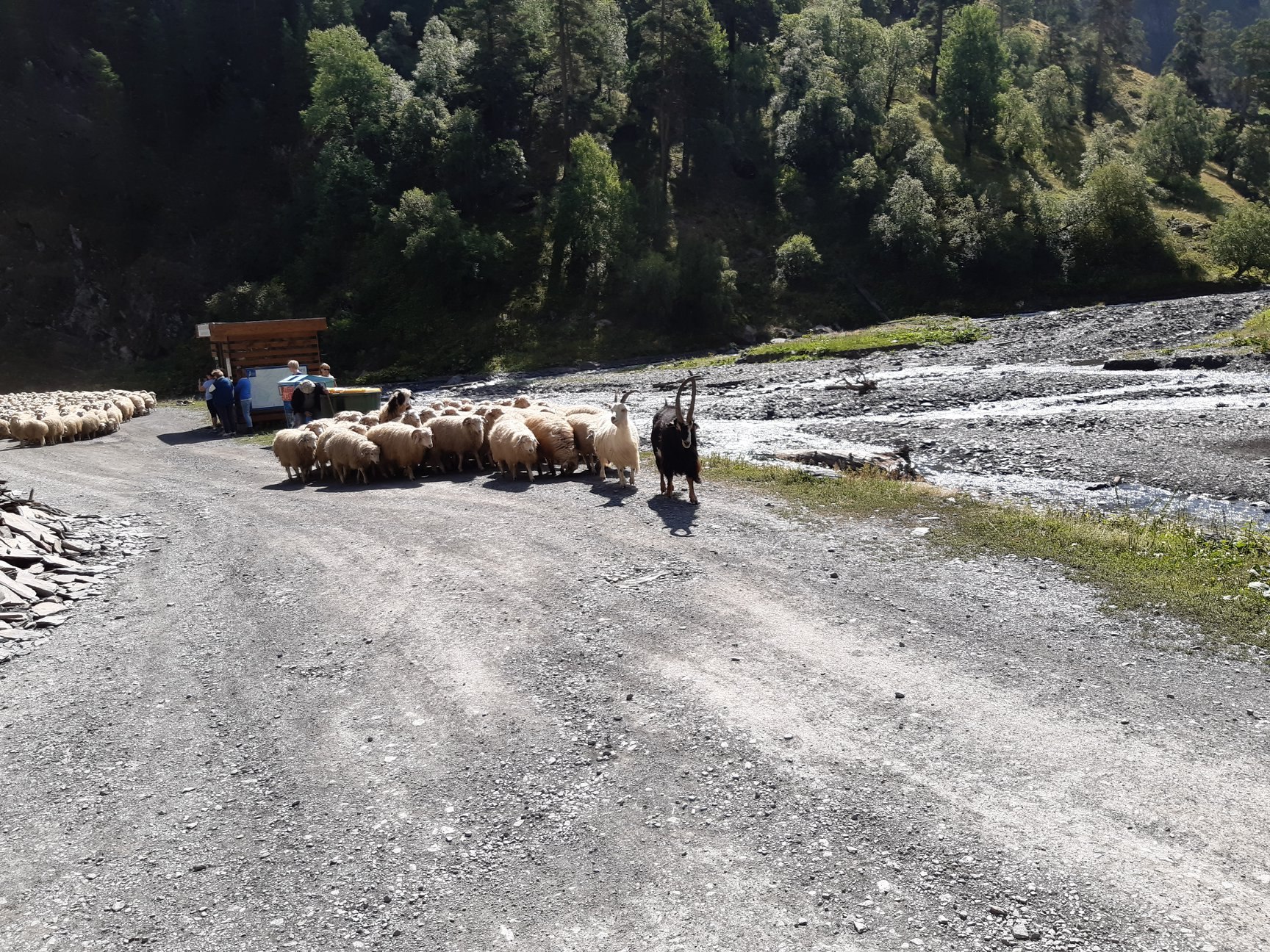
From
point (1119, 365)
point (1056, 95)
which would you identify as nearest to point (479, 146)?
point (1119, 365)

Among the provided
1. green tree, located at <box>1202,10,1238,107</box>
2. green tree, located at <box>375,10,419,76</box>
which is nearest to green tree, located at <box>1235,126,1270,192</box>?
green tree, located at <box>1202,10,1238,107</box>

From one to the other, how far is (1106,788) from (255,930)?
20.7 ft

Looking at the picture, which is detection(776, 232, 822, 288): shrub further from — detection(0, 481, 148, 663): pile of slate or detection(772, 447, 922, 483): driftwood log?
Answer: detection(0, 481, 148, 663): pile of slate

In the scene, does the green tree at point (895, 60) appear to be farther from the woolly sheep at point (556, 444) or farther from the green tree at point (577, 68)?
the woolly sheep at point (556, 444)

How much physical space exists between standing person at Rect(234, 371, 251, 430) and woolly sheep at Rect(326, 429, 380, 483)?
41.8ft

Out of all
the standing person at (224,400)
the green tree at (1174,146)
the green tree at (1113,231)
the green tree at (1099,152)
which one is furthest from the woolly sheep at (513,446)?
the green tree at (1174,146)

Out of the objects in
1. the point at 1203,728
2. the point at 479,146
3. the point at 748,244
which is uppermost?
the point at 479,146

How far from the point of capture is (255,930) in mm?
6316

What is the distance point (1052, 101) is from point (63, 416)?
84692 mm

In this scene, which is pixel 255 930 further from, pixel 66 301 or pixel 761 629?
pixel 66 301

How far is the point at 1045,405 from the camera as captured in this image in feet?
96.9

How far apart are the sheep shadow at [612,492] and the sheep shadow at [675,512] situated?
0.55 meters

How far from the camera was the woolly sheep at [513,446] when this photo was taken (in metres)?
20.0

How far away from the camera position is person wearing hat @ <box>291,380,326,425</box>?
28797 mm
